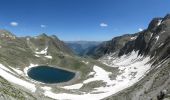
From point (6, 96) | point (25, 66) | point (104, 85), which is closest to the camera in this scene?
point (6, 96)

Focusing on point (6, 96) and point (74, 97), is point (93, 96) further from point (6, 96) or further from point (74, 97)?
point (6, 96)

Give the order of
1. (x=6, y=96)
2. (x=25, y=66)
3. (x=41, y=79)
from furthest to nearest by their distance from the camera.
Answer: (x=25, y=66)
(x=41, y=79)
(x=6, y=96)

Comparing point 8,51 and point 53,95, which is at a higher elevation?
point 8,51

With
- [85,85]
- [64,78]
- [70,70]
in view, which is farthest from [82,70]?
[85,85]

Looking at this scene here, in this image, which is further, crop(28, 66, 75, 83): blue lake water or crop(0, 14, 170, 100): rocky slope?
crop(28, 66, 75, 83): blue lake water

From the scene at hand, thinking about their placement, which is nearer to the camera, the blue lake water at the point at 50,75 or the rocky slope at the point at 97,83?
the rocky slope at the point at 97,83

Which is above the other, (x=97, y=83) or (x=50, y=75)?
(x=50, y=75)

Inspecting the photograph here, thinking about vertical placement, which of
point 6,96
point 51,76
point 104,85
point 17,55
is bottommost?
point 6,96

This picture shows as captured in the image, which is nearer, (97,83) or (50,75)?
(97,83)
